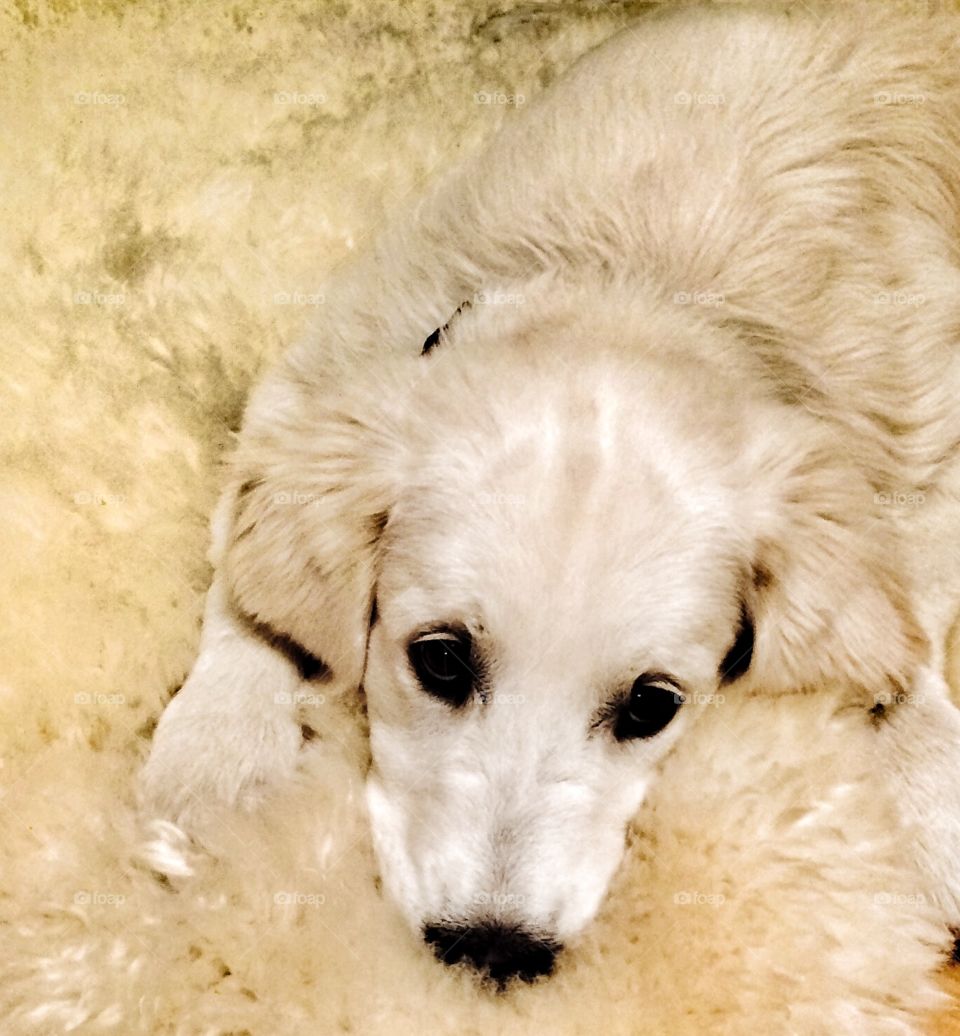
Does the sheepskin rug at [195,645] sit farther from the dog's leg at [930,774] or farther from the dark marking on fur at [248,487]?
the dark marking on fur at [248,487]

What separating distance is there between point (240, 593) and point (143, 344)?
2.56ft

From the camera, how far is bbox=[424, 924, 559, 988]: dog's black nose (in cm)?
175

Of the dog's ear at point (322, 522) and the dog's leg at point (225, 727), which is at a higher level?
the dog's ear at point (322, 522)

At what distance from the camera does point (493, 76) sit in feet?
9.64

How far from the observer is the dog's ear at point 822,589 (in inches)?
76.2

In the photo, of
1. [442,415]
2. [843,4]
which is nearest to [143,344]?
[442,415]
